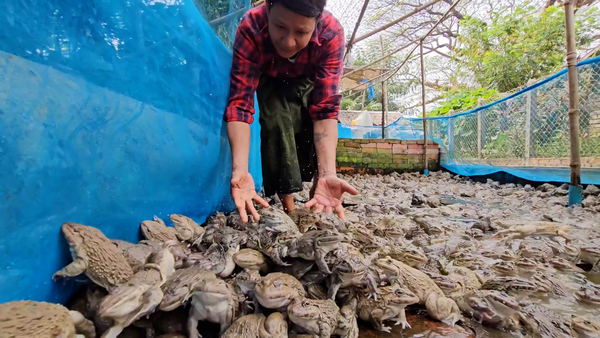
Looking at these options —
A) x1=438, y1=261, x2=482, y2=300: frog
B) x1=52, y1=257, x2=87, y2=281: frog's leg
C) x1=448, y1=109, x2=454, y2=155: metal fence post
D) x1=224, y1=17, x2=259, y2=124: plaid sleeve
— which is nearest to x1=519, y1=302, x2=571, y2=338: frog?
x1=438, y1=261, x2=482, y2=300: frog

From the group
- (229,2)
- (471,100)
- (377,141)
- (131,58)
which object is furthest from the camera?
(471,100)

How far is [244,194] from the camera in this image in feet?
6.61

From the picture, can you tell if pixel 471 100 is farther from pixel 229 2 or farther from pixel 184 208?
pixel 184 208

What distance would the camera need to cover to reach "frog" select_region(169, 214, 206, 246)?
5.59 ft

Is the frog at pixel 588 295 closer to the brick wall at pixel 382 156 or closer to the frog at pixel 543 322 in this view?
the frog at pixel 543 322

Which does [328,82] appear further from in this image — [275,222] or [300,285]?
[300,285]

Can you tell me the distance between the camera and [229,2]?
2.72m

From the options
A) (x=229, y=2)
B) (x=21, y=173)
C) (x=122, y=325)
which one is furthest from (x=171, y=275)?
(x=229, y=2)

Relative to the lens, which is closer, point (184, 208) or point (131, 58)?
point (131, 58)

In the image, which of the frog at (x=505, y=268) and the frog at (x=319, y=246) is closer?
the frog at (x=319, y=246)

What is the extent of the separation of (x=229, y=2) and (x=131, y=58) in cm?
160

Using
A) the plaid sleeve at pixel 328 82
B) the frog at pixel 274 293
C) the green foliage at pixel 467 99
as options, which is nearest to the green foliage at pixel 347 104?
the green foliage at pixel 467 99

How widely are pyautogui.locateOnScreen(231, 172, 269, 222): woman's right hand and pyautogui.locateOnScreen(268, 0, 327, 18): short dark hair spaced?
0.99 m

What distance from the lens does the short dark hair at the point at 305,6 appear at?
5.18 ft
